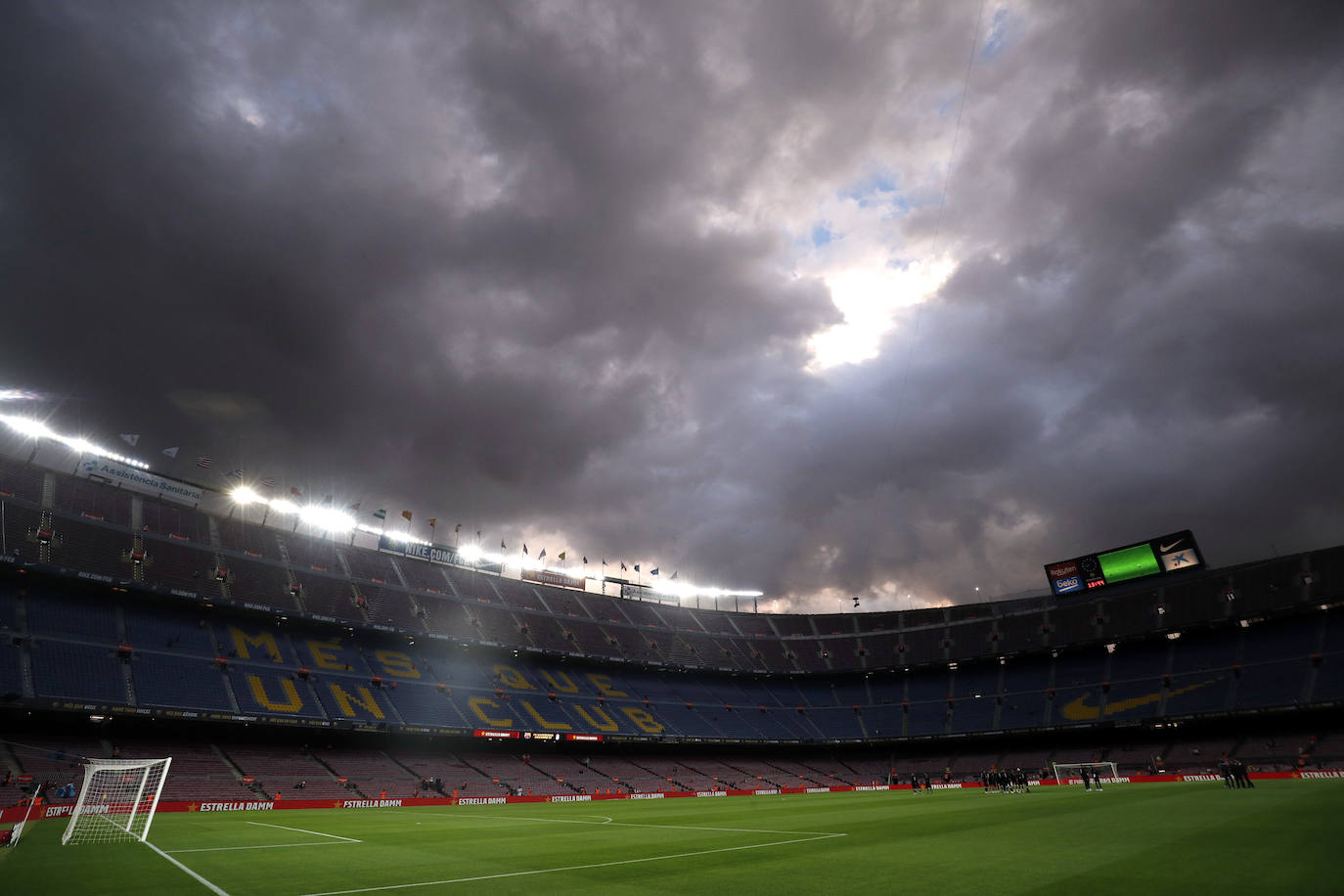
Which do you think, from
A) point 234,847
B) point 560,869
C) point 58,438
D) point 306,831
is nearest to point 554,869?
point 560,869

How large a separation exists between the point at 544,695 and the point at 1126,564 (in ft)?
209

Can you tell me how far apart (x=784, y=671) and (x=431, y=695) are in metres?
46.7

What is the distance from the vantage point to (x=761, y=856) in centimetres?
1401

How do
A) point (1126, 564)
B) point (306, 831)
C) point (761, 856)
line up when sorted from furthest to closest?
1. point (1126, 564)
2. point (306, 831)
3. point (761, 856)

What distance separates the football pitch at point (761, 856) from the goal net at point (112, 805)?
0.66 m

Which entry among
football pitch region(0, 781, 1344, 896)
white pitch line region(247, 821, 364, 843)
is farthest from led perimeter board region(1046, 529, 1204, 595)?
white pitch line region(247, 821, 364, 843)

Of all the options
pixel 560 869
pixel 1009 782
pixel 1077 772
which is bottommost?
pixel 1077 772

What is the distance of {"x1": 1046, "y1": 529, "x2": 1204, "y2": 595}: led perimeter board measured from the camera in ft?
208

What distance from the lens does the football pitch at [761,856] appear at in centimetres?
1043

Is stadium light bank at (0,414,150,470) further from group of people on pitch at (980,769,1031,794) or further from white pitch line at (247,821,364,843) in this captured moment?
group of people on pitch at (980,769,1031,794)

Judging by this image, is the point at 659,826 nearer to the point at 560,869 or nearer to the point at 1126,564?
the point at 560,869

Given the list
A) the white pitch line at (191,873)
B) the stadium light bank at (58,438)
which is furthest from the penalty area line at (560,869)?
the stadium light bank at (58,438)

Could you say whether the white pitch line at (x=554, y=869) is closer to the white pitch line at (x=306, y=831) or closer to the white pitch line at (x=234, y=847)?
the white pitch line at (x=234, y=847)

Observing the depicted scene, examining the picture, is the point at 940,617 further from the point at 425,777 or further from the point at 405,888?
the point at 405,888
